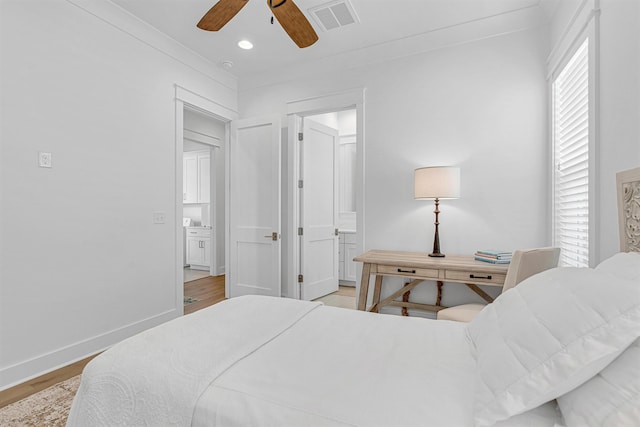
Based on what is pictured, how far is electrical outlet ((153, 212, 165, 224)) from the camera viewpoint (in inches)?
118

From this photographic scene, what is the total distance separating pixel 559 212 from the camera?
96.3 inches

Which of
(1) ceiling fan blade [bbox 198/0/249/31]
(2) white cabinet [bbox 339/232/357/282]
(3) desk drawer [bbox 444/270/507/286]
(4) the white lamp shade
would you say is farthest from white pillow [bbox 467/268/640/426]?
(2) white cabinet [bbox 339/232/357/282]

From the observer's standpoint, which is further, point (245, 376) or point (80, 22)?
point (80, 22)

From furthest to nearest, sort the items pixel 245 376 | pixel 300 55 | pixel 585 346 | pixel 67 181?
pixel 300 55 → pixel 67 181 → pixel 245 376 → pixel 585 346

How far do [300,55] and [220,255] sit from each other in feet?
12.2

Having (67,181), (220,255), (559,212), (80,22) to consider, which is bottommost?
(220,255)

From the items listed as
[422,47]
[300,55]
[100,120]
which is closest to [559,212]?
[422,47]

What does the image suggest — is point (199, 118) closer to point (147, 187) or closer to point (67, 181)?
point (147, 187)

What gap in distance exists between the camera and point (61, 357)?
2.29 m

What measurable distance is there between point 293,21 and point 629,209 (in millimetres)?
1884

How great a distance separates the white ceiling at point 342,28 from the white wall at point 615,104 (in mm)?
1007

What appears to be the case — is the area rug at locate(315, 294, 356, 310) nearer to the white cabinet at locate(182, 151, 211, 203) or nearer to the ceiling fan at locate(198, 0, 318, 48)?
the ceiling fan at locate(198, 0, 318, 48)

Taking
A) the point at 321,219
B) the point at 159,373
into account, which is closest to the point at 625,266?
the point at 159,373

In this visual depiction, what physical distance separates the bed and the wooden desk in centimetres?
110
